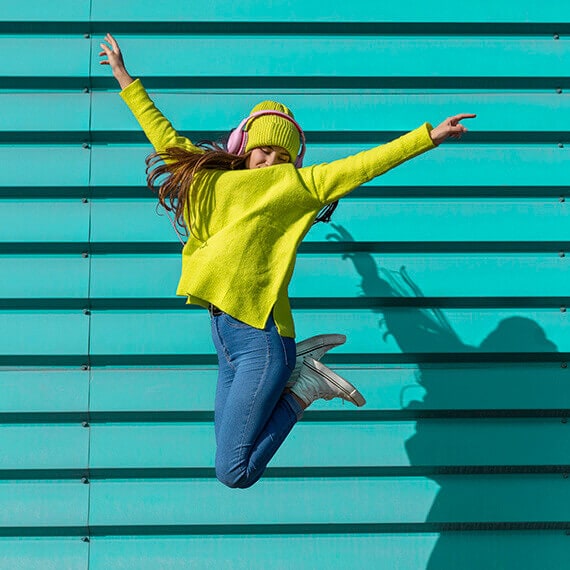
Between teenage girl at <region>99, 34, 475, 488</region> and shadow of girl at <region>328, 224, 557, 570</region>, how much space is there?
850mm

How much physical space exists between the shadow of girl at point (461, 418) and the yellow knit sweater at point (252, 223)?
0.84 m

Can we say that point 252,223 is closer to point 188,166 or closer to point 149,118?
point 188,166

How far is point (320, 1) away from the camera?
4.23 m

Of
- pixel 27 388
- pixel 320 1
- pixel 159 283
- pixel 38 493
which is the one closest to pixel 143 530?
pixel 38 493

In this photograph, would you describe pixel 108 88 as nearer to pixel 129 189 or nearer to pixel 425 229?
pixel 129 189

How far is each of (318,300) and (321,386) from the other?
74cm

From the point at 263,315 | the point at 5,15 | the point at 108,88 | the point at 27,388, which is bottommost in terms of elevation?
the point at 27,388

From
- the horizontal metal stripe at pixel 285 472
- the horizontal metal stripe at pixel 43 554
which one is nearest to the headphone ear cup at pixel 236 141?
the horizontal metal stripe at pixel 285 472

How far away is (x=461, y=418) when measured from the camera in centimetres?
415

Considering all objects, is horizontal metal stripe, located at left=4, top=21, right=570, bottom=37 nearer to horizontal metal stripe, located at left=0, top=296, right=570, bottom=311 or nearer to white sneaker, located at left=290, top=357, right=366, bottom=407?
horizontal metal stripe, located at left=0, top=296, right=570, bottom=311

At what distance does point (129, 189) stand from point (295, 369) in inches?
47.7

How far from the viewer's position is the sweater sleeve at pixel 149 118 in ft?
11.1

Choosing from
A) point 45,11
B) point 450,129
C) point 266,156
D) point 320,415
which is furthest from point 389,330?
point 45,11

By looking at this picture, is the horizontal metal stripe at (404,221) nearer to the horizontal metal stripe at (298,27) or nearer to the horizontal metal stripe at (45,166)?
the horizontal metal stripe at (45,166)
